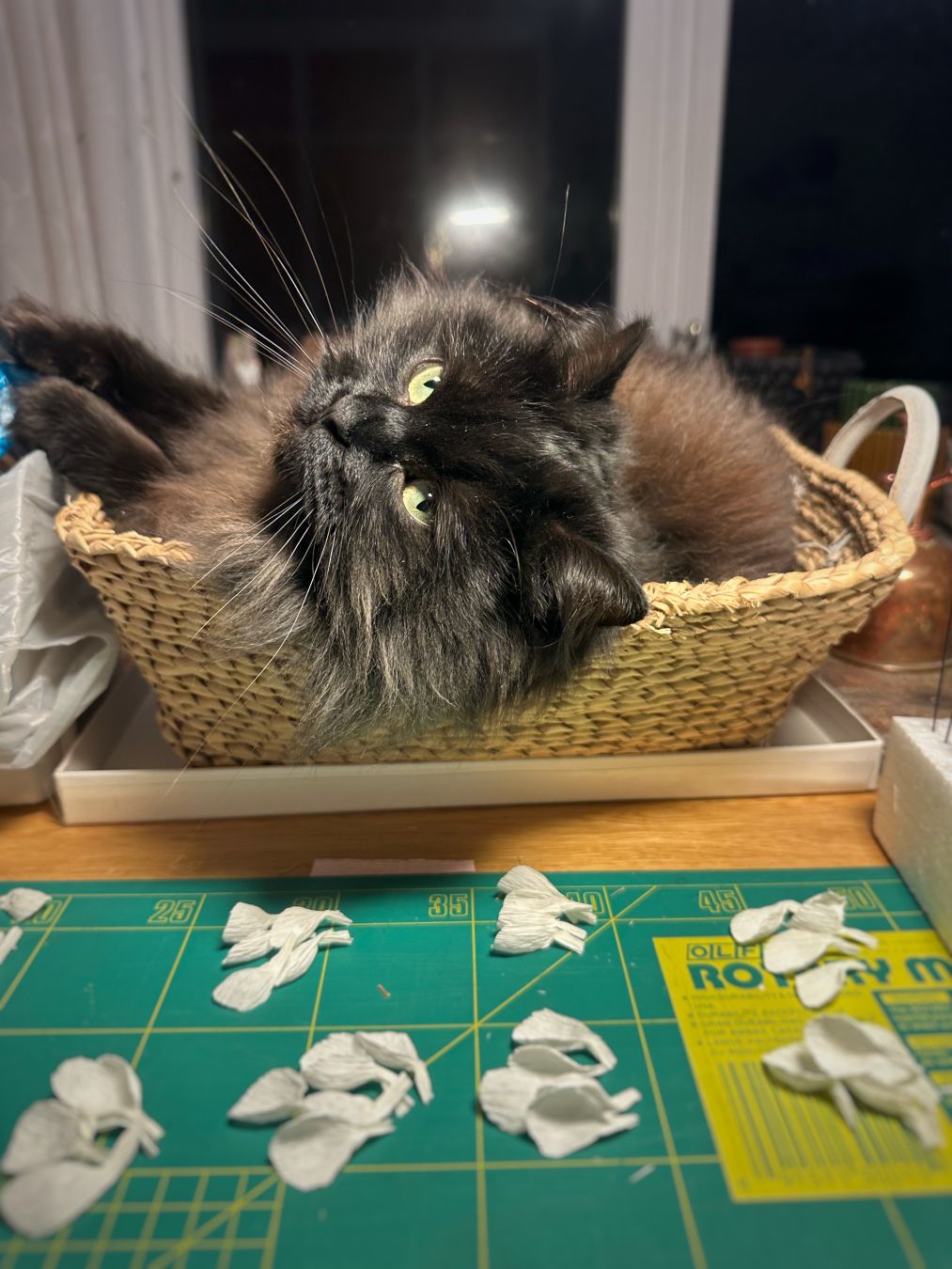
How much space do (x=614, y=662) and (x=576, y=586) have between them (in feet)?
0.67

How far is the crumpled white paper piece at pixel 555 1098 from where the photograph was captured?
83 cm

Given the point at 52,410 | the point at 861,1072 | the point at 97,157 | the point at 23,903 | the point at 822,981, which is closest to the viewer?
the point at 861,1072

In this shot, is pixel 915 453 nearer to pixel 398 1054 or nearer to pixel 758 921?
pixel 758 921

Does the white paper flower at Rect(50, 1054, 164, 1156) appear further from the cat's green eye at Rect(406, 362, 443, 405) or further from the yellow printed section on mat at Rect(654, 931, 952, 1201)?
the cat's green eye at Rect(406, 362, 443, 405)

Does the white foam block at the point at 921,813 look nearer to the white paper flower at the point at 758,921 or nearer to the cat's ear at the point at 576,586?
the white paper flower at the point at 758,921

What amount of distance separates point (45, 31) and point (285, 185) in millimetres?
529

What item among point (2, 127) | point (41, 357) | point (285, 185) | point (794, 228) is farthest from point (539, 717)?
point (794, 228)

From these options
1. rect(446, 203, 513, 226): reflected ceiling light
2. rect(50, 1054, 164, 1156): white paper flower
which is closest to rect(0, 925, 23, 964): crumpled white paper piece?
rect(50, 1054, 164, 1156): white paper flower

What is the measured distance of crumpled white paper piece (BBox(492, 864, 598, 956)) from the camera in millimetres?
1055

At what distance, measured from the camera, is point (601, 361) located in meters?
1.16

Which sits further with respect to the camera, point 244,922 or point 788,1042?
point 244,922

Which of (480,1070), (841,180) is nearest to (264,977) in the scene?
(480,1070)

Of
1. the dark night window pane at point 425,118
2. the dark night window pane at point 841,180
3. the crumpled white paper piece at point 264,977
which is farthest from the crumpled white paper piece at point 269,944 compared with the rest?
the dark night window pane at point 841,180

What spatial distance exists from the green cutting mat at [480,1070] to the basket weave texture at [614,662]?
20 centimetres
